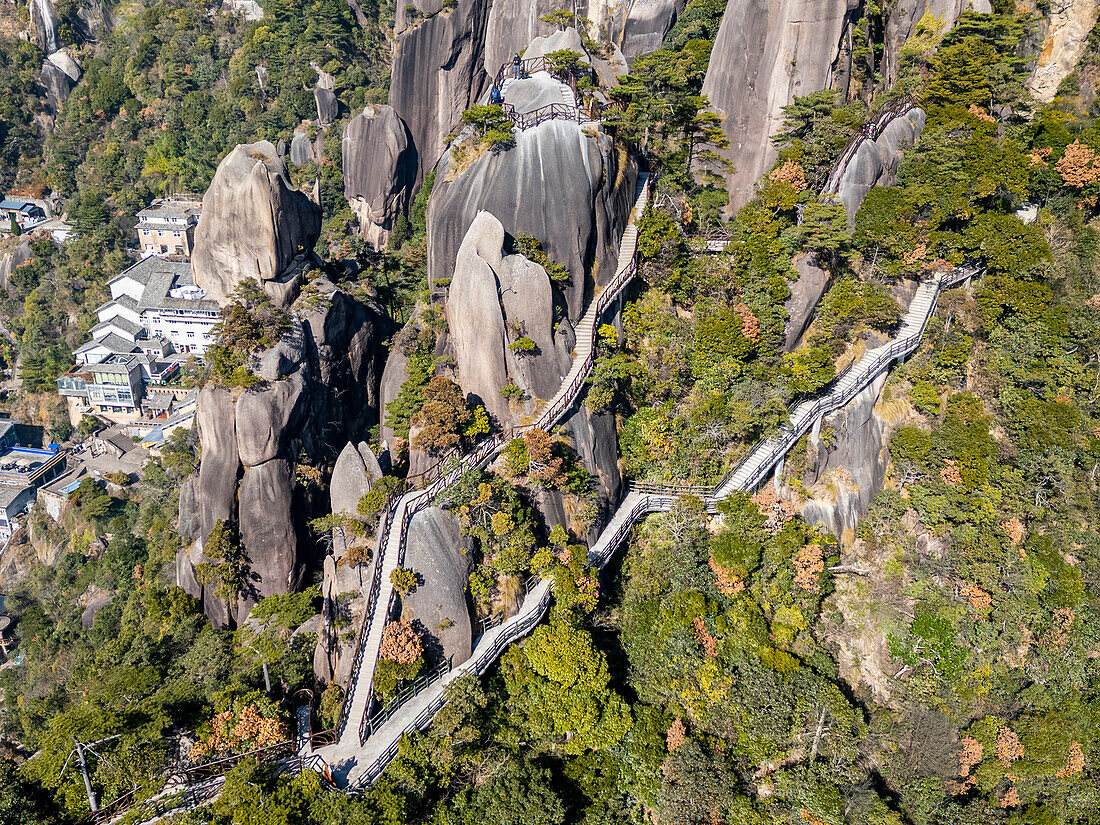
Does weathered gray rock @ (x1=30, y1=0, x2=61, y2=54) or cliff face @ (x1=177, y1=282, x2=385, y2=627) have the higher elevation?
weathered gray rock @ (x1=30, y1=0, x2=61, y2=54)

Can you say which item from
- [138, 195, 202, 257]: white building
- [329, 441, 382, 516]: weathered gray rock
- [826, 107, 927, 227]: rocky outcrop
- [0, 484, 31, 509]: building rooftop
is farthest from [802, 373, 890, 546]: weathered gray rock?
[138, 195, 202, 257]: white building

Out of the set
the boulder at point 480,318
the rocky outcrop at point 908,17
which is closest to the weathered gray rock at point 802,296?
the boulder at point 480,318

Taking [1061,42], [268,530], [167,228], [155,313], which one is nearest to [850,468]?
[268,530]

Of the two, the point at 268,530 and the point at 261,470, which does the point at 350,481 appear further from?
the point at 268,530

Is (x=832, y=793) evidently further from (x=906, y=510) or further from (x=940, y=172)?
(x=940, y=172)

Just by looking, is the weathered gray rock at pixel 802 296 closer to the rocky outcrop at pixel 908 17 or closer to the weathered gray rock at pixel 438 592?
the rocky outcrop at pixel 908 17

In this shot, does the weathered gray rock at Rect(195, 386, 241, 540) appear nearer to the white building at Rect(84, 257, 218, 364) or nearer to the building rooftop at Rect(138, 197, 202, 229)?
the white building at Rect(84, 257, 218, 364)

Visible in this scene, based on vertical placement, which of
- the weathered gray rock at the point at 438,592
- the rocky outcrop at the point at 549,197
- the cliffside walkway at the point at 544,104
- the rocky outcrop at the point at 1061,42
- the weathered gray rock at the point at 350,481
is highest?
the rocky outcrop at the point at 1061,42
